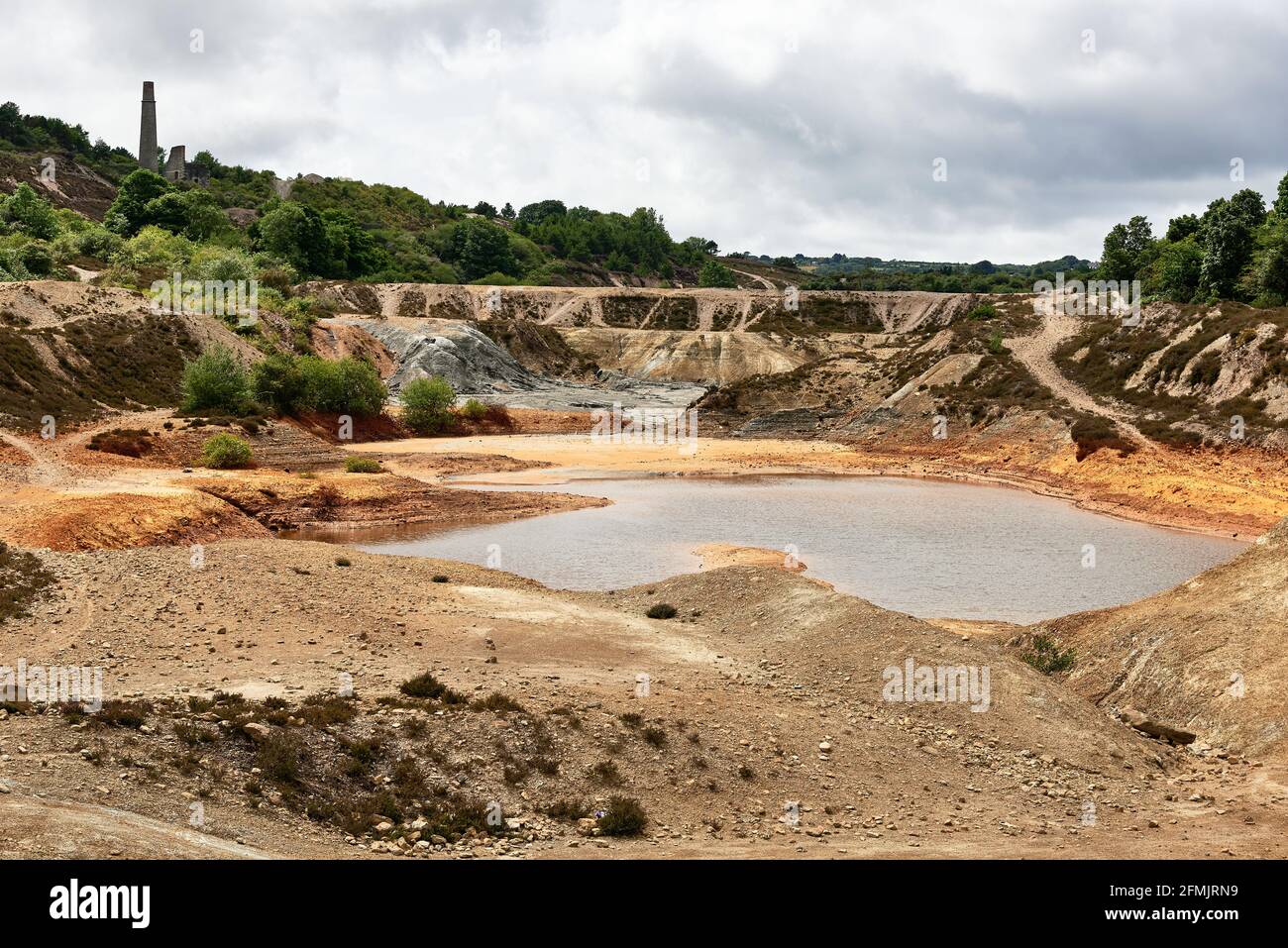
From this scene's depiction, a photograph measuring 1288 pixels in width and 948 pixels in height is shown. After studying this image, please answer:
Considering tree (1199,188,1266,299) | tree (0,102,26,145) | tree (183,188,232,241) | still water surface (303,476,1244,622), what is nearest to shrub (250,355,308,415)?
still water surface (303,476,1244,622)

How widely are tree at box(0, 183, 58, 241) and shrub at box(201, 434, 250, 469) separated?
219ft

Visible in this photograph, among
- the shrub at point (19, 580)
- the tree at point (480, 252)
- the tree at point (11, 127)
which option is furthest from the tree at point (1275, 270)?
the tree at point (11, 127)

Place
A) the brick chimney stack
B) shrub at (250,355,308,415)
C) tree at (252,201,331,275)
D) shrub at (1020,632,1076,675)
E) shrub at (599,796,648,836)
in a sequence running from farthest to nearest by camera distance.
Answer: the brick chimney stack → tree at (252,201,331,275) → shrub at (250,355,308,415) → shrub at (1020,632,1076,675) → shrub at (599,796,648,836)

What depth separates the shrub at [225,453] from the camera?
5297 cm

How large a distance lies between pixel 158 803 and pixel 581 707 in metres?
7.37

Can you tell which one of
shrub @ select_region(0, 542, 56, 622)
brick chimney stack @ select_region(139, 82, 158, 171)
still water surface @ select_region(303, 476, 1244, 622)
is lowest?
still water surface @ select_region(303, 476, 1244, 622)

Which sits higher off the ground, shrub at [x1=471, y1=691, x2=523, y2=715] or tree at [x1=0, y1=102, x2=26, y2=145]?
tree at [x1=0, y1=102, x2=26, y2=145]

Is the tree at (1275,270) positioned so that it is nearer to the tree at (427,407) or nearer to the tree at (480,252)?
the tree at (427,407)

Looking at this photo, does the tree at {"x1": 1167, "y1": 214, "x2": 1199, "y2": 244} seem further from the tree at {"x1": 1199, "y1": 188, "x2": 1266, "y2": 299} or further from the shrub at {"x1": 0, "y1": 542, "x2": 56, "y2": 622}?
the shrub at {"x1": 0, "y1": 542, "x2": 56, "y2": 622}

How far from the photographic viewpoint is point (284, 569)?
28.7m

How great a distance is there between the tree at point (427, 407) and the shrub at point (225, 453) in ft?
94.4

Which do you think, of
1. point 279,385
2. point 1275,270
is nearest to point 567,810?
point 279,385

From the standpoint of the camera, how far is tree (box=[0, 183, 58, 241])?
10581 centimetres
